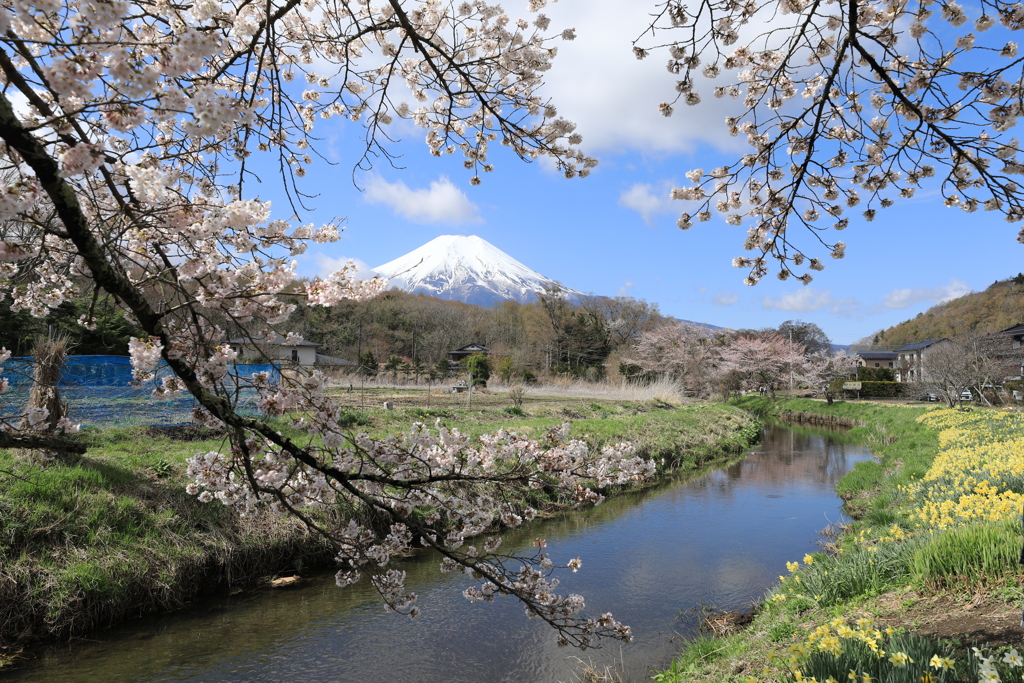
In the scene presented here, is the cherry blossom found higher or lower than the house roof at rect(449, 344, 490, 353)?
lower

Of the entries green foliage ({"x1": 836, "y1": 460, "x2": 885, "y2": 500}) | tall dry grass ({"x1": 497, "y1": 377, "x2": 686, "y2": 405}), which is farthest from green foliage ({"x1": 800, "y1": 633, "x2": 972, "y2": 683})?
tall dry grass ({"x1": 497, "y1": 377, "x2": 686, "y2": 405})

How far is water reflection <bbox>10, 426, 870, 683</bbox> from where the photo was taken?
508cm

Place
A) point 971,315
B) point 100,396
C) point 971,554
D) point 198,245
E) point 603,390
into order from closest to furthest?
point 198,245 → point 971,554 → point 100,396 → point 603,390 → point 971,315

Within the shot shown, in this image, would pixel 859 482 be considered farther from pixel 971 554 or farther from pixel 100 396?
pixel 100 396

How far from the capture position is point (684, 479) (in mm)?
13852

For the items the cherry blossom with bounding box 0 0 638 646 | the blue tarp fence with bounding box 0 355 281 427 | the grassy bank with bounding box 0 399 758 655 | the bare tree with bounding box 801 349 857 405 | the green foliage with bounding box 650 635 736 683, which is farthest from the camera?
the bare tree with bounding box 801 349 857 405

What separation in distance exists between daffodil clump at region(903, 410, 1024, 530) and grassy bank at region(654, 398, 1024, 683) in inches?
0.8

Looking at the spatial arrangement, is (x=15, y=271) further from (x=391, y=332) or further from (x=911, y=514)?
(x=391, y=332)

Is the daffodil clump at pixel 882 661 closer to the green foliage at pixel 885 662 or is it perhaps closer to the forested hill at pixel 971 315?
the green foliage at pixel 885 662

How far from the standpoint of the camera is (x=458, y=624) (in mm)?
6066

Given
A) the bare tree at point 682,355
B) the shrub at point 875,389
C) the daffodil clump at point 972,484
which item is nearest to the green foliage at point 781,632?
the daffodil clump at point 972,484

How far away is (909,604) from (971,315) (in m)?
70.1

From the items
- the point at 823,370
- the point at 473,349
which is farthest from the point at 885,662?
the point at 823,370

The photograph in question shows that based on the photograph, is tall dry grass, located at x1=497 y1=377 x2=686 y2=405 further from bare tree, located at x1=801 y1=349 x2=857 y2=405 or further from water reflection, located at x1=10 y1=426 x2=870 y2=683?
water reflection, located at x1=10 y1=426 x2=870 y2=683
